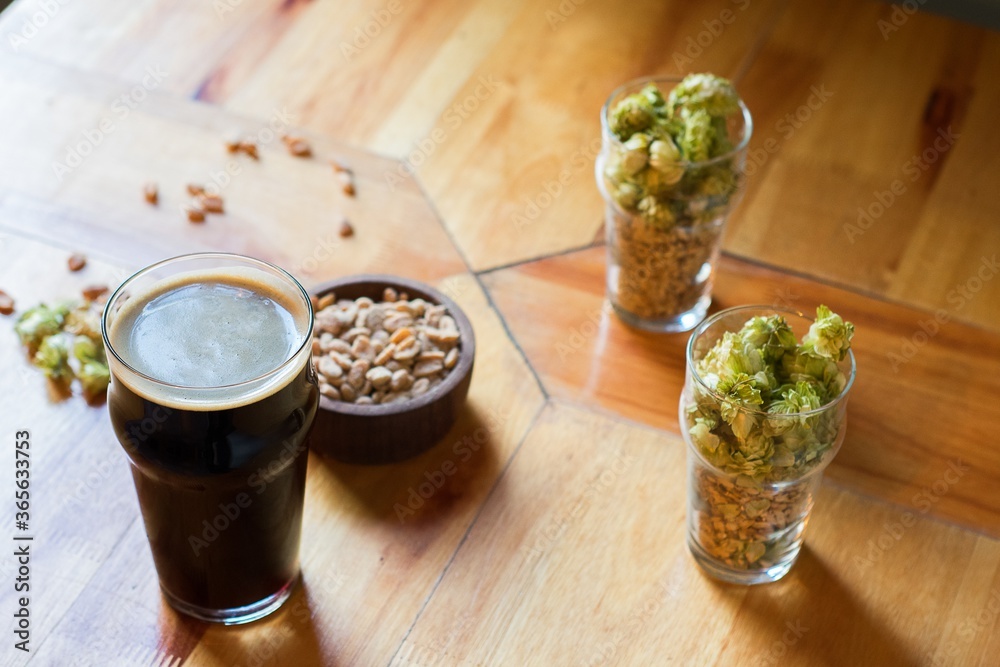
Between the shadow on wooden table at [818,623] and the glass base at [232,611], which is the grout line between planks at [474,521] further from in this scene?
the shadow on wooden table at [818,623]

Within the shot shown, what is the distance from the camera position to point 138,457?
999 mm

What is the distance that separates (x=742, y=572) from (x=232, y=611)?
522mm

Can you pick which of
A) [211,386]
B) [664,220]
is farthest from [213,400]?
[664,220]

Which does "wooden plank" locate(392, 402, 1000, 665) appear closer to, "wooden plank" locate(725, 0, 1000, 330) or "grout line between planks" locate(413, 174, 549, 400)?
"grout line between planks" locate(413, 174, 549, 400)

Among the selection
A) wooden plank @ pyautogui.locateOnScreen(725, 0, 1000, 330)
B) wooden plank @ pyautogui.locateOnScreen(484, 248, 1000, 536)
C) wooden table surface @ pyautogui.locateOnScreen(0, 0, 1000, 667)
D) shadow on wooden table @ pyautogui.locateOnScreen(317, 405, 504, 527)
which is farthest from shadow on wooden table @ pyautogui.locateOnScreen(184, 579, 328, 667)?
wooden plank @ pyautogui.locateOnScreen(725, 0, 1000, 330)

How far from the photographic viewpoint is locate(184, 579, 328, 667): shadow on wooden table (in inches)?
44.3

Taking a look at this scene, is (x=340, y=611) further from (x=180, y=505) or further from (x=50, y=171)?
(x=50, y=171)

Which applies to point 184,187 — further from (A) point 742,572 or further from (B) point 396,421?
(A) point 742,572

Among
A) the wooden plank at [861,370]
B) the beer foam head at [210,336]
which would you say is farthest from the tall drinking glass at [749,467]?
the beer foam head at [210,336]

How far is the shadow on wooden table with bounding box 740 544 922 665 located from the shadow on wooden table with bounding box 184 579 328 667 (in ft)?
1.44

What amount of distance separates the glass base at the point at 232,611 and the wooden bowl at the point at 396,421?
0.58ft

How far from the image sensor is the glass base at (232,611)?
115 centimetres

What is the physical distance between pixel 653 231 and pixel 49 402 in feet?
2.42

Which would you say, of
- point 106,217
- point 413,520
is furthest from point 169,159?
point 413,520
